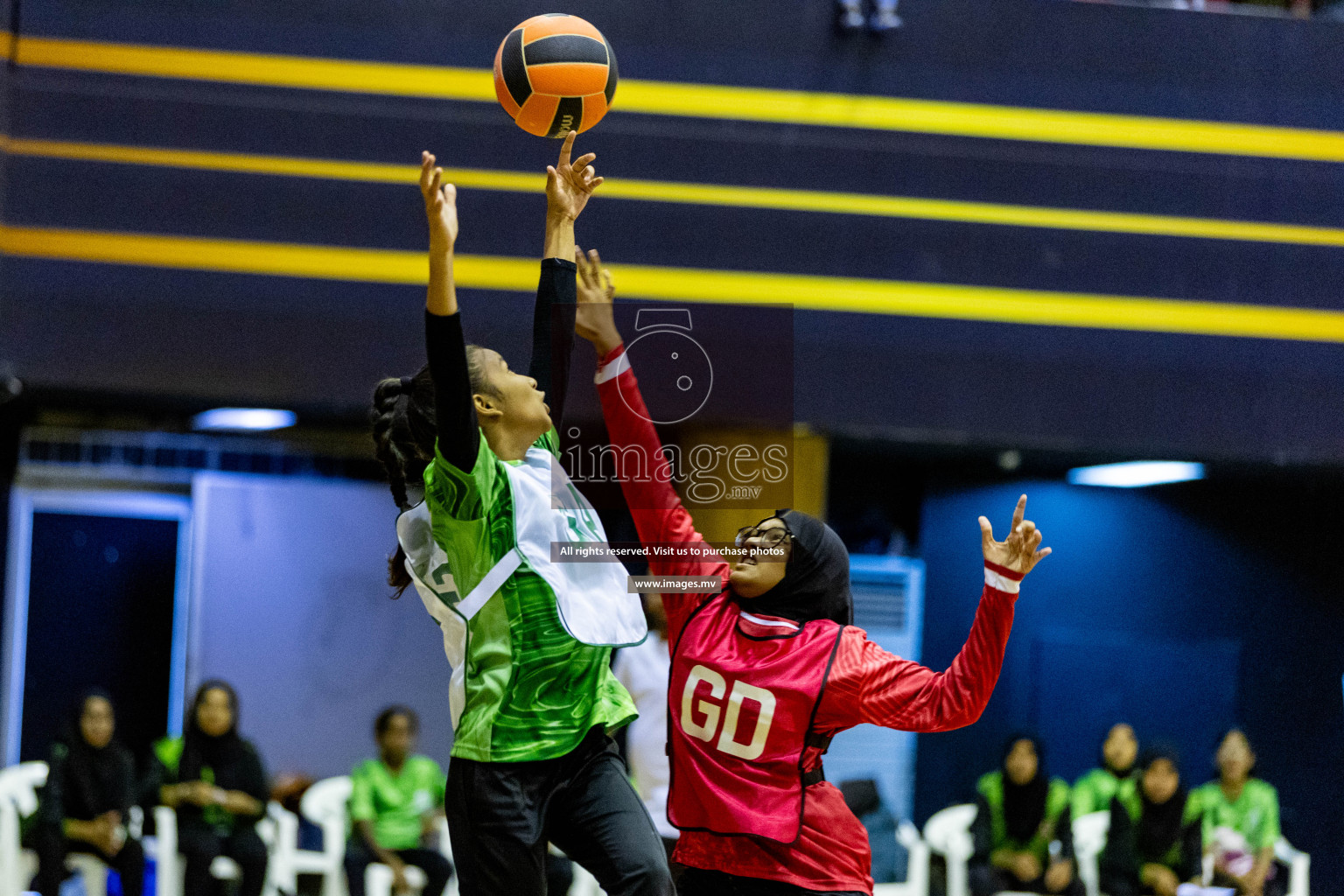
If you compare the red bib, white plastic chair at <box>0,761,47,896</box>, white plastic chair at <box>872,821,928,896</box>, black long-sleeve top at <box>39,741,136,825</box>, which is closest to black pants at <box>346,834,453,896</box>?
black long-sleeve top at <box>39,741,136,825</box>

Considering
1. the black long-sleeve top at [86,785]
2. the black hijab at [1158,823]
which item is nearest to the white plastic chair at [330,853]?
the black long-sleeve top at [86,785]

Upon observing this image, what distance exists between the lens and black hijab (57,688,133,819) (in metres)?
6.33

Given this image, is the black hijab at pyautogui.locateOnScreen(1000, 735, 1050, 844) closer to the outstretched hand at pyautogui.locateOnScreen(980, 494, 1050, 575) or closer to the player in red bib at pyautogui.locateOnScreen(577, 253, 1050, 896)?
the player in red bib at pyautogui.locateOnScreen(577, 253, 1050, 896)

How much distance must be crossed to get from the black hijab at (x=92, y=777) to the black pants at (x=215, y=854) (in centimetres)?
35

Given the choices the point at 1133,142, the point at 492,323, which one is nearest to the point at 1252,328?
the point at 1133,142

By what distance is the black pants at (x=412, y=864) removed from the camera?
247 inches

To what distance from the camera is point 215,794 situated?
20.6 ft

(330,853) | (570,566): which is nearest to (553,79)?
(570,566)

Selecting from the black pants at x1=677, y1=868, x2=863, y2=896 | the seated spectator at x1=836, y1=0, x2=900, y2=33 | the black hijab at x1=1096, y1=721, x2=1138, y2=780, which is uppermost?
the seated spectator at x1=836, y1=0, x2=900, y2=33

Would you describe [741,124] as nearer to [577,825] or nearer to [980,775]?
[980,775]

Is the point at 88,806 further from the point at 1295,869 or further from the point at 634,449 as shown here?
the point at 1295,869

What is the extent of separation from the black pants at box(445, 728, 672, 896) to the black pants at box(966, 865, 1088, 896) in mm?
4137

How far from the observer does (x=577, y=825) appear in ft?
9.55
